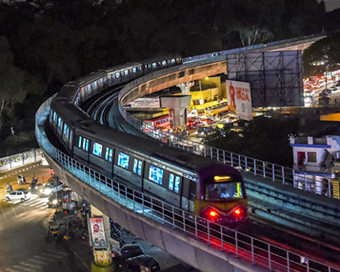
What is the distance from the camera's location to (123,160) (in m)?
22.6

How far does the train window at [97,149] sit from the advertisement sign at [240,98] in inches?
770

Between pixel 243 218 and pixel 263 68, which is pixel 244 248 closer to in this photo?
pixel 243 218

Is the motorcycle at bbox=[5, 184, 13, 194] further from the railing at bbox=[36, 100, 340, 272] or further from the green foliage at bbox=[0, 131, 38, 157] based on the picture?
the railing at bbox=[36, 100, 340, 272]

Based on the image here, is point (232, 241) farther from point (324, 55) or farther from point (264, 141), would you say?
point (324, 55)

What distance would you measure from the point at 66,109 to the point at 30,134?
32.8 meters

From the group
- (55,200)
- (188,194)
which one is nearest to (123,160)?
(188,194)

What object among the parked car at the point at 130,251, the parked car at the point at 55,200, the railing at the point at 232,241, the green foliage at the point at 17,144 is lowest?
the parked car at the point at 130,251

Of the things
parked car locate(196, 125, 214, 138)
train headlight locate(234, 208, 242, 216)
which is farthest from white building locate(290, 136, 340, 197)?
parked car locate(196, 125, 214, 138)

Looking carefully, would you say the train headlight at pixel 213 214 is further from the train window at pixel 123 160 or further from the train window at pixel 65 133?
the train window at pixel 65 133

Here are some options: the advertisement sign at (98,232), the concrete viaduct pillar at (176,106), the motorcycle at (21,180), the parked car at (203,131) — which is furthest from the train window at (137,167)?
the concrete viaduct pillar at (176,106)

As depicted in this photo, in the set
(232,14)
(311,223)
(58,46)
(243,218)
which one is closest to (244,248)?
(243,218)

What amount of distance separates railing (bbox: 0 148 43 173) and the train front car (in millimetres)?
→ 38431

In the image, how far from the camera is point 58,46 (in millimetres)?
72062

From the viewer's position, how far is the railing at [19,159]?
51941 mm
